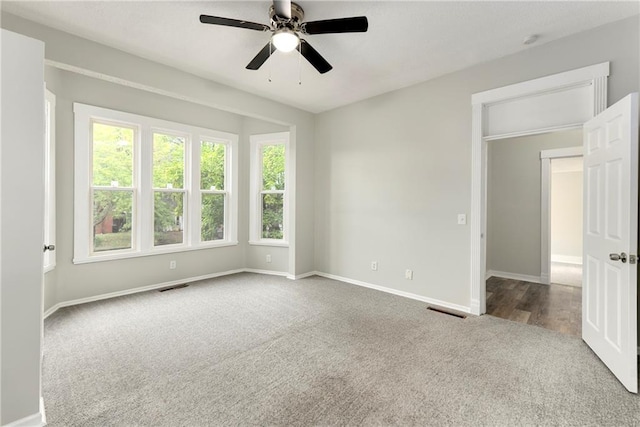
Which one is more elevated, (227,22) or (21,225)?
(227,22)

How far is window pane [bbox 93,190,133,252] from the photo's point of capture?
3.92 meters

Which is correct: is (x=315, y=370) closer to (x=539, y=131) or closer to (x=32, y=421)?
(x=32, y=421)

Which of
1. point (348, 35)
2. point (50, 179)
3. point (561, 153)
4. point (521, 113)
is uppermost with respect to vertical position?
point (348, 35)

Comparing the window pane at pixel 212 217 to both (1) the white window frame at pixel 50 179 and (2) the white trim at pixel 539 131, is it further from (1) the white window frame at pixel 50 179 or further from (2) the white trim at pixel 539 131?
(2) the white trim at pixel 539 131

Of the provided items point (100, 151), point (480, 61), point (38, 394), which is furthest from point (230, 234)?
point (480, 61)

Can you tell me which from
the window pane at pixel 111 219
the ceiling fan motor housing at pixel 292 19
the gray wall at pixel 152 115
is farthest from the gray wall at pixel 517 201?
the window pane at pixel 111 219

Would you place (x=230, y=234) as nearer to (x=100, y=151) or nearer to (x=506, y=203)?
(x=100, y=151)

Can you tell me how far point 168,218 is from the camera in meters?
4.59

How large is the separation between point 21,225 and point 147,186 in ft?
9.42

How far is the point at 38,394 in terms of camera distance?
1.66m

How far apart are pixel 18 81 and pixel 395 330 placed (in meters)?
3.37

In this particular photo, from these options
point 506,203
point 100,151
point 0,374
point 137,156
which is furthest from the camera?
point 506,203

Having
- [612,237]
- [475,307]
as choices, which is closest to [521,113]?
[612,237]

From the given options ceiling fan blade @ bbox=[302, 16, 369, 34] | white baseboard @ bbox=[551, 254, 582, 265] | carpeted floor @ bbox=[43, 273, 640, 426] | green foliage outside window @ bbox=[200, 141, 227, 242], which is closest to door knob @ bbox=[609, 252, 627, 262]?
carpeted floor @ bbox=[43, 273, 640, 426]
